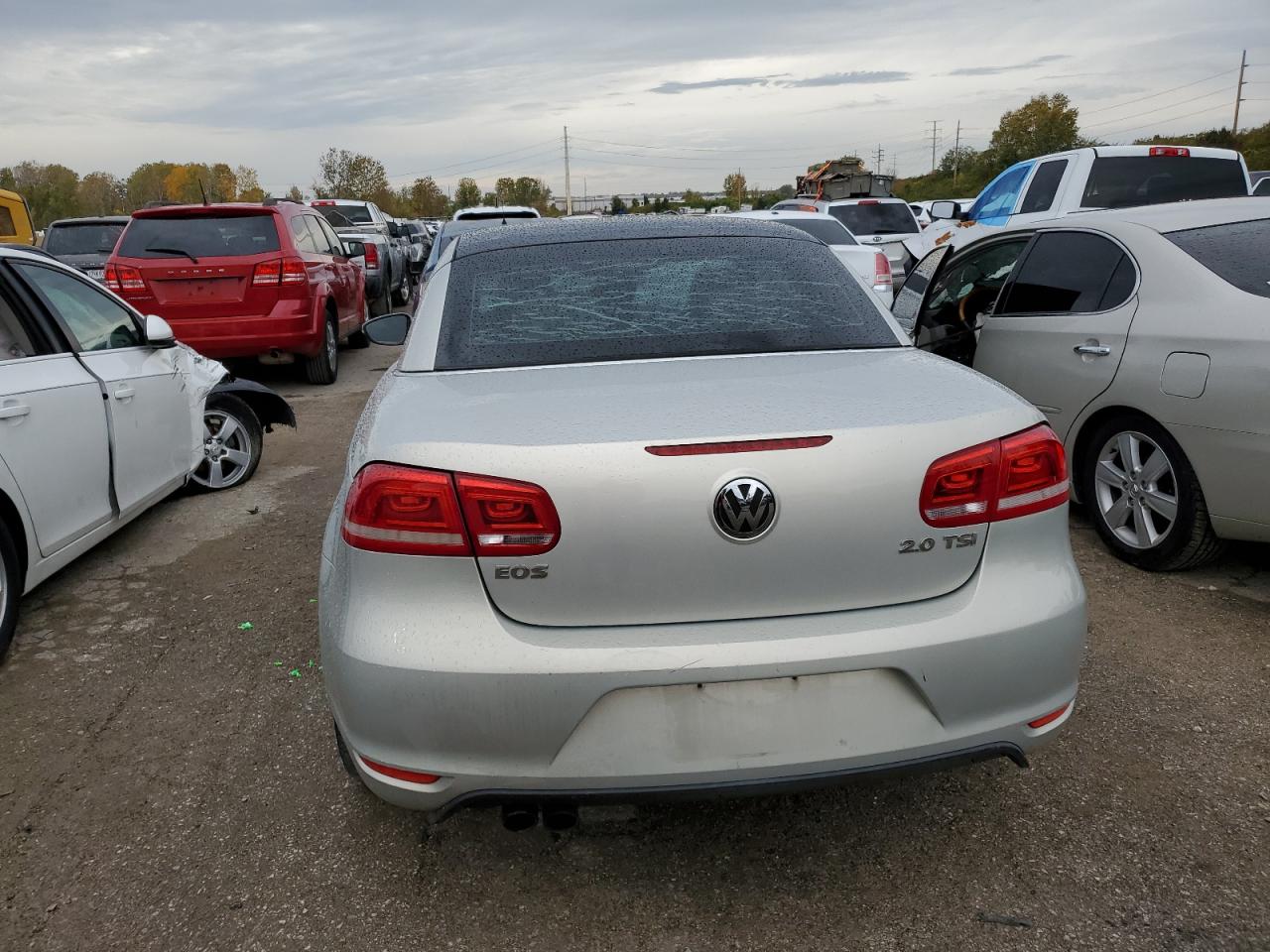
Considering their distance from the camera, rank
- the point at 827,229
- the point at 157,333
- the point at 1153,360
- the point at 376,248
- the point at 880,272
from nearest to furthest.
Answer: the point at 1153,360 < the point at 157,333 < the point at 880,272 < the point at 827,229 < the point at 376,248

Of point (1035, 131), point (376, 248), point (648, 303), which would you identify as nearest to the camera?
point (648, 303)

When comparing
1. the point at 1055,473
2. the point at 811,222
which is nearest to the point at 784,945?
the point at 1055,473

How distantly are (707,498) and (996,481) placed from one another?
657mm

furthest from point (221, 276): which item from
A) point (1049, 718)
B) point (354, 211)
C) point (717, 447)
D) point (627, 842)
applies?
point (354, 211)

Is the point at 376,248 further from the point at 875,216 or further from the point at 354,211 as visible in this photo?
the point at 875,216

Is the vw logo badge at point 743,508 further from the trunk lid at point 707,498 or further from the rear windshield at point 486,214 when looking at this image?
the rear windshield at point 486,214

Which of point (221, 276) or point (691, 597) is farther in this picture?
point (221, 276)

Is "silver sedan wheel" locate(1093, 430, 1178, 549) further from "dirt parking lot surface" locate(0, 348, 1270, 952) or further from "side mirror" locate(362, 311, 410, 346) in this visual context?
"side mirror" locate(362, 311, 410, 346)

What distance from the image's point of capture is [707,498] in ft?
6.56

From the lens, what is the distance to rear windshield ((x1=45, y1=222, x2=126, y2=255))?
553 inches

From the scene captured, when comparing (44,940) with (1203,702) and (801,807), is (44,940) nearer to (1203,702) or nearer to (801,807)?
(801,807)

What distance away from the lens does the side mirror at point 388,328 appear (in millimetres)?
4016

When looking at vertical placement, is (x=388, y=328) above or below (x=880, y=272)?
above

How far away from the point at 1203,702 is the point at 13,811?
369cm
